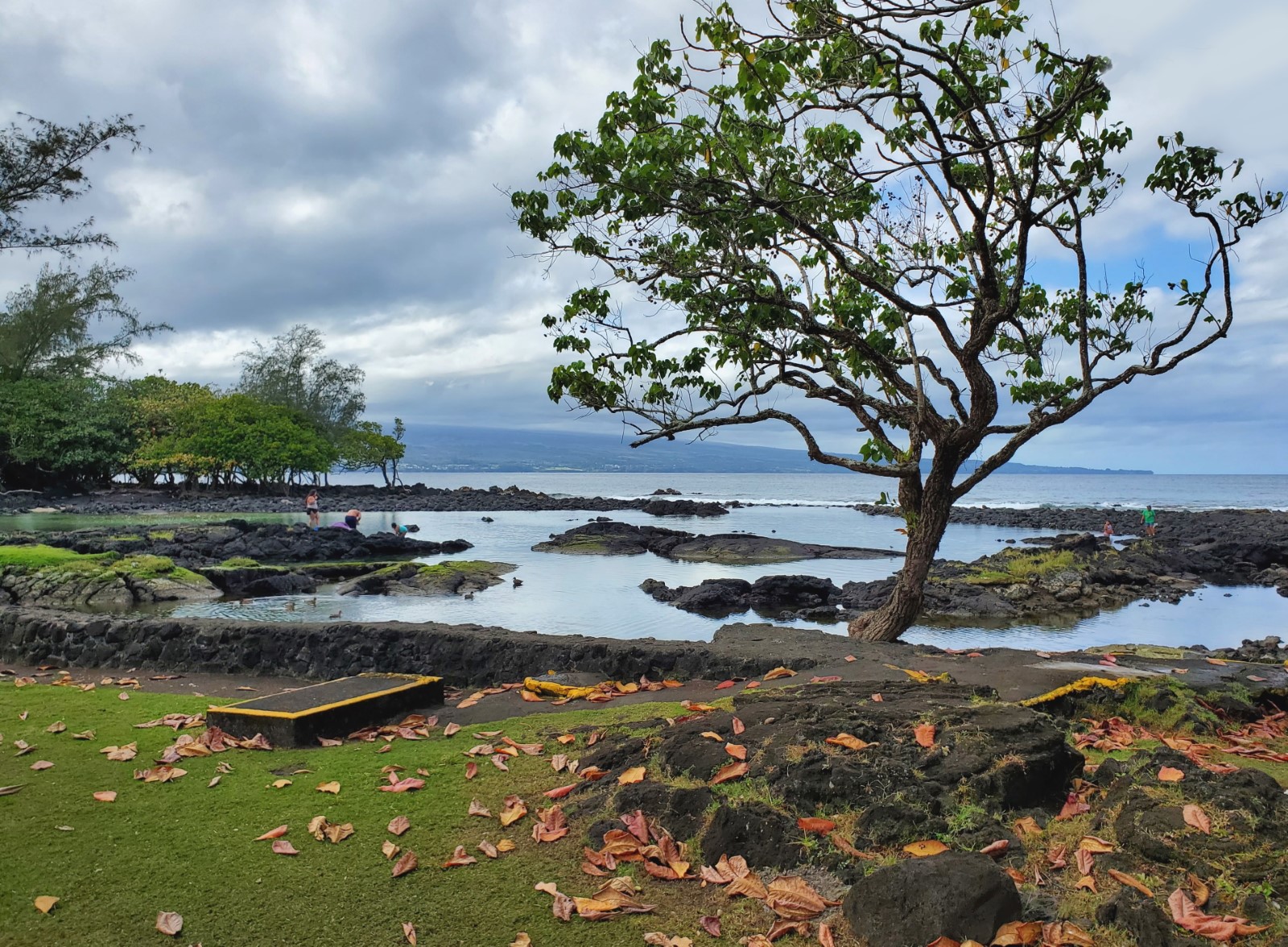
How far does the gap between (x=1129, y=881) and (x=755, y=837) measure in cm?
149

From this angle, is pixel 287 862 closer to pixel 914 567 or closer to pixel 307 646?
pixel 307 646

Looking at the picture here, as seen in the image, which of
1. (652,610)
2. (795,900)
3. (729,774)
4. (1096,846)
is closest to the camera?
(795,900)

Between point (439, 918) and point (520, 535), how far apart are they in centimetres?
4099

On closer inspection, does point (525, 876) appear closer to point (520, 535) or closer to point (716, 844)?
point (716, 844)

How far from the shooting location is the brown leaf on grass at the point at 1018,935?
9.53ft

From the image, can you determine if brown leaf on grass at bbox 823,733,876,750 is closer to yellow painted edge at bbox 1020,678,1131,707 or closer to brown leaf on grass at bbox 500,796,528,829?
brown leaf on grass at bbox 500,796,528,829

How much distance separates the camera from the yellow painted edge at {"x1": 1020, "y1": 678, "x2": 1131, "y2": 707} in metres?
6.22

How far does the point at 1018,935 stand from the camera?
2920mm

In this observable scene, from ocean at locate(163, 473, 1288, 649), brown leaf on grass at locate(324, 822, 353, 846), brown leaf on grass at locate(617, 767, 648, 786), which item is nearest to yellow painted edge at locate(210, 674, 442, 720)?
brown leaf on grass at locate(324, 822, 353, 846)

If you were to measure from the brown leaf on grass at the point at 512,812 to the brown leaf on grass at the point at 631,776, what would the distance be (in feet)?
1.73

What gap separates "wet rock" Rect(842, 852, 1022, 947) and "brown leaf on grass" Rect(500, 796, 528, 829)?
72.6 inches

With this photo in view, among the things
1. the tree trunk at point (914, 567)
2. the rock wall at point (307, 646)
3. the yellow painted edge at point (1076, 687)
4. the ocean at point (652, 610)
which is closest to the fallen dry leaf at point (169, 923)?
the yellow painted edge at point (1076, 687)

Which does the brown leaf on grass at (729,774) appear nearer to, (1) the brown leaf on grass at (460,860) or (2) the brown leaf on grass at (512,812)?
(2) the brown leaf on grass at (512,812)

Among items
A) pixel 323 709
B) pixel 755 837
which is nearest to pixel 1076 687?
pixel 755 837
